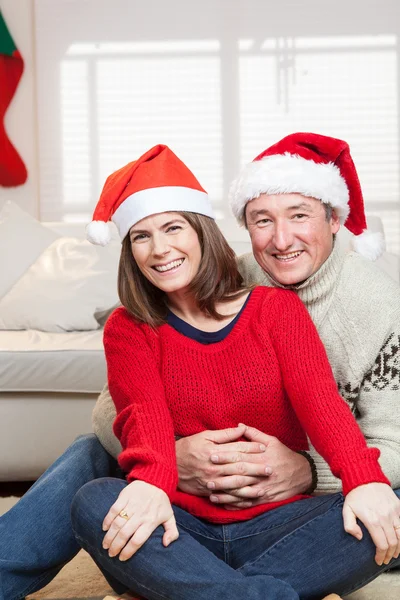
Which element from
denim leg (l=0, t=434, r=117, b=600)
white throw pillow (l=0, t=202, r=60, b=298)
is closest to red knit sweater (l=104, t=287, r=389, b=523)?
denim leg (l=0, t=434, r=117, b=600)

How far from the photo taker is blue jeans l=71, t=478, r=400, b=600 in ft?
4.20

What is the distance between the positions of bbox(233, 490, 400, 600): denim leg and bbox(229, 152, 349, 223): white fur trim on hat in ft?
1.93

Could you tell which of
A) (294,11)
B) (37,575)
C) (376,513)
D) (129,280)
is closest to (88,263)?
(129,280)

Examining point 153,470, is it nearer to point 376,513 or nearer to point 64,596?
point 376,513

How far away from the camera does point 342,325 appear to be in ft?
5.20

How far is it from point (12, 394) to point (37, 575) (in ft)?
3.44

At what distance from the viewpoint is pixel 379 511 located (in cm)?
126

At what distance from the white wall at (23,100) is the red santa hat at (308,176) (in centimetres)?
277

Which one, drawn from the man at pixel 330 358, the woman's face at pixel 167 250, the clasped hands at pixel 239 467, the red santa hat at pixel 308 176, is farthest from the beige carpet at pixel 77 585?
the red santa hat at pixel 308 176

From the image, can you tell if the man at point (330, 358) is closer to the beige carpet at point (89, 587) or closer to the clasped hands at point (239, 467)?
the clasped hands at point (239, 467)

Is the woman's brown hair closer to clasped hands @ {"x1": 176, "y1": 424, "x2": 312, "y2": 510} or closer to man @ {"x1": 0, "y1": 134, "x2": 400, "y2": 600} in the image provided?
man @ {"x1": 0, "y1": 134, "x2": 400, "y2": 600}

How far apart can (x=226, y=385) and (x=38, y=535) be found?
17.2 inches

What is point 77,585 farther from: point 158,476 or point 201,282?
point 201,282

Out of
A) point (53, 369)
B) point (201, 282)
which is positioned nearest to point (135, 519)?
point (201, 282)
